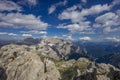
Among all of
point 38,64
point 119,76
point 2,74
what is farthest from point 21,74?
point 119,76

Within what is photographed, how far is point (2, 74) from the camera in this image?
545 ft

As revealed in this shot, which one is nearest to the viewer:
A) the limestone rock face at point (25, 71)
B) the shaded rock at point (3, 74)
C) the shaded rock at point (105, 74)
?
the shaded rock at point (105, 74)

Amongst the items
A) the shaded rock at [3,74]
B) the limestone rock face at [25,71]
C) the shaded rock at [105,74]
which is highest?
the shaded rock at [105,74]

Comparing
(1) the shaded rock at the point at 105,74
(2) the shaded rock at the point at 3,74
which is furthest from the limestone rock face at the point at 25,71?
(1) the shaded rock at the point at 105,74

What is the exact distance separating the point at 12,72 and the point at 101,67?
9929cm

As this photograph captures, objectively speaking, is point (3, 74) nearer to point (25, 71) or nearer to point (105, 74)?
point (25, 71)

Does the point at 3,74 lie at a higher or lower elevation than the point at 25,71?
lower

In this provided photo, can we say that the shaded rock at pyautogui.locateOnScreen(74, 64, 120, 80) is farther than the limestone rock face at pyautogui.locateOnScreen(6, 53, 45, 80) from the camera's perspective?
No

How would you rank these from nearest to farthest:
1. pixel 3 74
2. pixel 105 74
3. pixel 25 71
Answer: pixel 105 74
pixel 25 71
pixel 3 74

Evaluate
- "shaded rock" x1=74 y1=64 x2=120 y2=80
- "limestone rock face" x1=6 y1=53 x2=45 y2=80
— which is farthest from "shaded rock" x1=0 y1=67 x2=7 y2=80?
"shaded rock" x1=74 y1=64 x2=120 y2=80

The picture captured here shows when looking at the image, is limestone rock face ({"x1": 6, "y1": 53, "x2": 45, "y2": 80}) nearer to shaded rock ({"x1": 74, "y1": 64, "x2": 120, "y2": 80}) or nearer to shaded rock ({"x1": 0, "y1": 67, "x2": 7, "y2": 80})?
shaded rock ({"x1": 0, "y1": 67, "x2": 7, "y2": 80})

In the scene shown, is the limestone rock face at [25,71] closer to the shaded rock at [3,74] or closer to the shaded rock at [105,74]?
the shaded rock at [3,74]

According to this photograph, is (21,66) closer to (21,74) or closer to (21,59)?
Result: (21,74)

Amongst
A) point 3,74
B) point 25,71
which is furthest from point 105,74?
point 3,74
